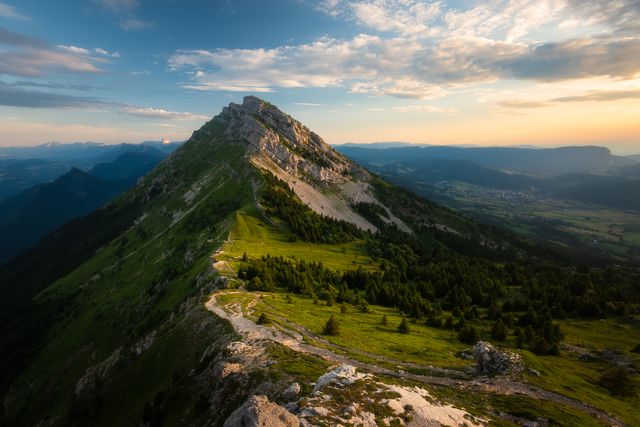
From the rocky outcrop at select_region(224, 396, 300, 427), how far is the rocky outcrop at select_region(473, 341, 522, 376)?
30.0m

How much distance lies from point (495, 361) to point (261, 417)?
33.7 meters

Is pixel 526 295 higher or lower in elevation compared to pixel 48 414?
higher

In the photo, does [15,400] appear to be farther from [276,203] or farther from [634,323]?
[634,323]

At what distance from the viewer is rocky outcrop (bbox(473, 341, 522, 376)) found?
42531 millimetres

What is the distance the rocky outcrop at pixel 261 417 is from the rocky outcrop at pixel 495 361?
3002 centimetres

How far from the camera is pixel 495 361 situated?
43375 mm

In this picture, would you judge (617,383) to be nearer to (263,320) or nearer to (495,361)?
(495,361)

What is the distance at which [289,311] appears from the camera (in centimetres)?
6650

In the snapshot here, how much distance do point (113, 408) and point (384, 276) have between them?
3252 inches

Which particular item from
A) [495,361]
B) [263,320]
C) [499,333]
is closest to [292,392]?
[263,320]

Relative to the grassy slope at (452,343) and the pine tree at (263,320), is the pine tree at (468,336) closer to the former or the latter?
the grassy slope at (452,343)

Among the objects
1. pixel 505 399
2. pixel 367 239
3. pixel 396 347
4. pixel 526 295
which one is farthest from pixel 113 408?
pixel 367 239

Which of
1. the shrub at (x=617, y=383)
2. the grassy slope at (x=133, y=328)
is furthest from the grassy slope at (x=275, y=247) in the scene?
the shrub at (x=617, y=383)

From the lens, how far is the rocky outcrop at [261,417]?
2384cm
